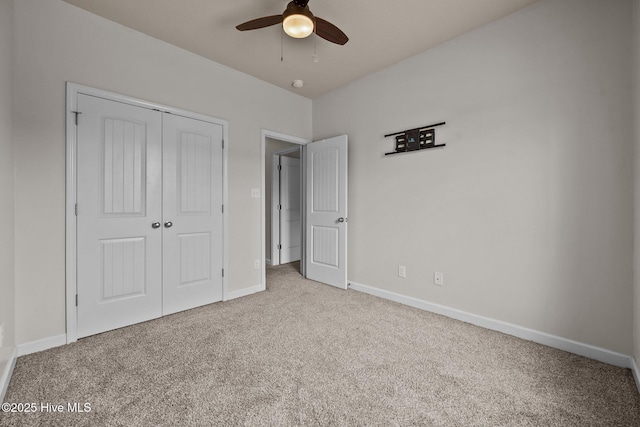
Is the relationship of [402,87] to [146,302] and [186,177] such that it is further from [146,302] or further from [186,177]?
[146,302]

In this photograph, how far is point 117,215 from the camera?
2.47 meters

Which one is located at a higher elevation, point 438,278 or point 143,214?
point 143,214

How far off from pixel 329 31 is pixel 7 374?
10.4ft

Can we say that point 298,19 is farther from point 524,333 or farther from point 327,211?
point 524,333

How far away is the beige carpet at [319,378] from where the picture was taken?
4.69ft

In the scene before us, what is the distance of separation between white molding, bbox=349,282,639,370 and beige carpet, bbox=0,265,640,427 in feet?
0.26

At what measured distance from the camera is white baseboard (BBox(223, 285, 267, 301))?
3246 millimetres

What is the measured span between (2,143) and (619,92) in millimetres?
4095

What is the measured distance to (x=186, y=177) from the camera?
2.90 meters

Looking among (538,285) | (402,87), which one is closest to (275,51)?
(402,87)

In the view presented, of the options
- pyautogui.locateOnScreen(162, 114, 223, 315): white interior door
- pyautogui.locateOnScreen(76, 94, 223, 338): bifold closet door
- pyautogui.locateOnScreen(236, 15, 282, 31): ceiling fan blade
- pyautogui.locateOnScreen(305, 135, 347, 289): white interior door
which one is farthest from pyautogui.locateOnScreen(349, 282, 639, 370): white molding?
pyautogui.locateOnScreen(236, 15, 282, 31): ceiling fan blade

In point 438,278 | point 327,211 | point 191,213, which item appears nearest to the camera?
point 438,278

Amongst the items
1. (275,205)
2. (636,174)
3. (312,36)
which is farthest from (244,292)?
(636,174)

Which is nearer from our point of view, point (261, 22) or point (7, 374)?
point (7, 374)
